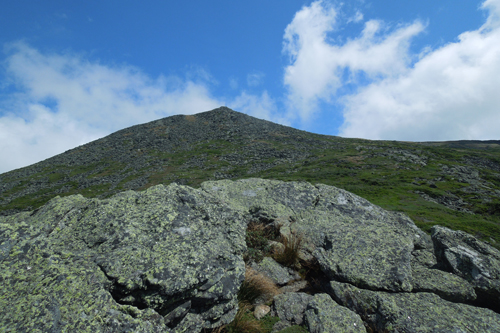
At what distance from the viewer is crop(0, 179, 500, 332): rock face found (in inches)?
193

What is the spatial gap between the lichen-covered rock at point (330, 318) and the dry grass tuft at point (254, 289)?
1355mm

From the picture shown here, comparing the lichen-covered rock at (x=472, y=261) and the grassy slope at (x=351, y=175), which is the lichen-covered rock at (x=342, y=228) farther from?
the grassy slope at (x=351, y=175)

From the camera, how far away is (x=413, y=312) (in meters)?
6.73

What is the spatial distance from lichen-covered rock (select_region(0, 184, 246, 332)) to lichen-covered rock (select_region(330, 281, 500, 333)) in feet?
11.4

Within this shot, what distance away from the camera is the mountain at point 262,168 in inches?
1695

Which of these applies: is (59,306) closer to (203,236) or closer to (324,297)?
(203,236)

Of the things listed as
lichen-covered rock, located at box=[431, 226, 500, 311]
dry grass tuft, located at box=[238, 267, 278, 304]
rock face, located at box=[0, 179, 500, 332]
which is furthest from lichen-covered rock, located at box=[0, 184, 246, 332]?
lichen-covered rock, located at box=[431, 226, 500, 311]

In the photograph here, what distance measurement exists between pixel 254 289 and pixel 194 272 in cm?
239

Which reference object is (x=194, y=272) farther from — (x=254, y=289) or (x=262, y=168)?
(x=262, y=168)

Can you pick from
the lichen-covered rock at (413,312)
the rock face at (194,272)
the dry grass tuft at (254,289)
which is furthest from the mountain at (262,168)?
the dry grass tuft at (254,289)

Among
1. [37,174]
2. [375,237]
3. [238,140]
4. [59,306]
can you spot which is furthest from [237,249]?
[37,174]

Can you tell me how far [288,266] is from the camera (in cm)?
941

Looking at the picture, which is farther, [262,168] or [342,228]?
[262,168]

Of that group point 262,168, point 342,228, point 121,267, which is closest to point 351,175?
point 262,168
